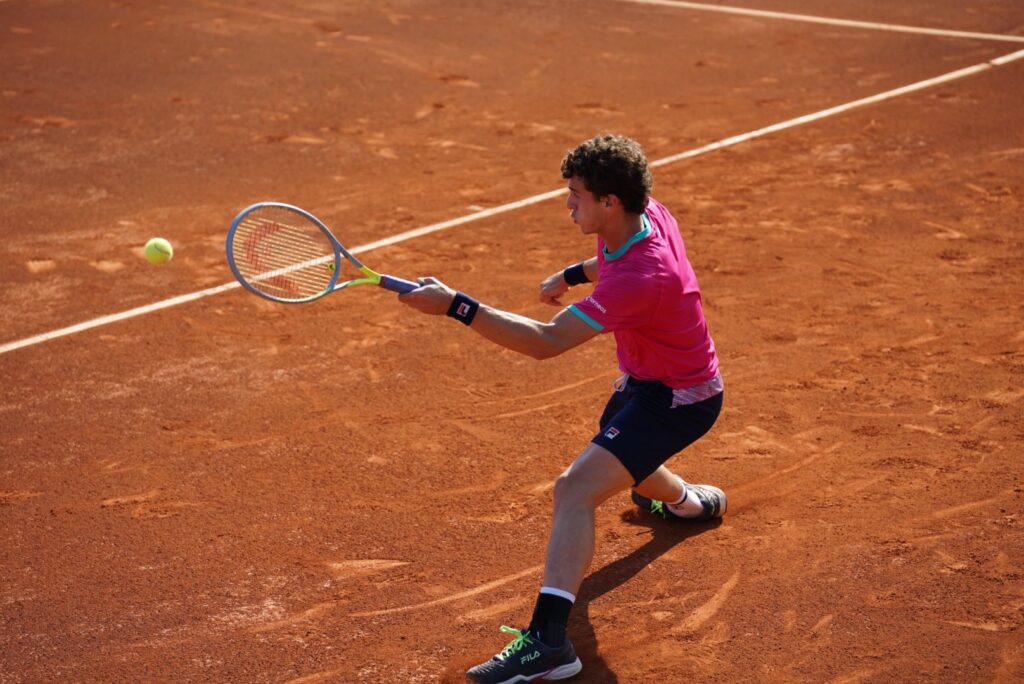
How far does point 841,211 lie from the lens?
9.96 m

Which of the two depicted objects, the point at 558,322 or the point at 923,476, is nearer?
the point at 558,322

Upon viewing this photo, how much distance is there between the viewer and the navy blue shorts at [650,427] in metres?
4.99

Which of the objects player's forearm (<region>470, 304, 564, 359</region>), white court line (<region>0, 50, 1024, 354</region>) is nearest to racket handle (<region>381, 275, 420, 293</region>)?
player's forearm (<region>470, 304, 564, 359</region>)

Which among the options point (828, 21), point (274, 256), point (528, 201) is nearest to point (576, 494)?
point (274, 256)

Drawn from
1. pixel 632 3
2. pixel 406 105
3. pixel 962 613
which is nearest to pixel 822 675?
pixel 962 613

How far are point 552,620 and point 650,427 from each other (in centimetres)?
89

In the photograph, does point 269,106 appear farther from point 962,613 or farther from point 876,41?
point 962,613

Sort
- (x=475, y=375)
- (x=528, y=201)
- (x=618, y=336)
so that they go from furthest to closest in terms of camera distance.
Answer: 1. (x=528, y=201)
2. (x=475, y=375)
3. (x=618, y=336)

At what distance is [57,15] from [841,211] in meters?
11.1

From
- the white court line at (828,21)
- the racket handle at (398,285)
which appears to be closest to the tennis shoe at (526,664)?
the racket handle at (398,285)

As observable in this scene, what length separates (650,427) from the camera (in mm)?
5051

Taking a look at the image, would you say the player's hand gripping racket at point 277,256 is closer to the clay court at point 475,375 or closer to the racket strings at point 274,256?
the racket strings at point 274,256

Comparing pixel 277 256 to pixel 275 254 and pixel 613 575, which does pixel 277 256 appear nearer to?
pixel 275 254

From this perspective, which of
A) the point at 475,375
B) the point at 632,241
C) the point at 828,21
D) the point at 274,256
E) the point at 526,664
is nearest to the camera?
the point at 526,664
